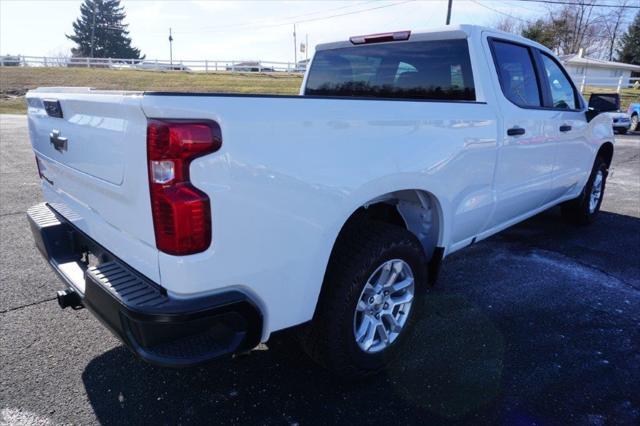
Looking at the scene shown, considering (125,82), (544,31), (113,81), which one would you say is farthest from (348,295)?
(544,31)

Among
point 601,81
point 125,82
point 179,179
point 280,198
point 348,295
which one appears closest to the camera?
point 179,179

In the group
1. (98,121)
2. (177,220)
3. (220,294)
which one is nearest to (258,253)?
(220,294)

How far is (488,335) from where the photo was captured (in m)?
3.23

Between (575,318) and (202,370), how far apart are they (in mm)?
2654

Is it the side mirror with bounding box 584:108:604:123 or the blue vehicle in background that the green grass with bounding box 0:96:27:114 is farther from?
the blue vehicle in background

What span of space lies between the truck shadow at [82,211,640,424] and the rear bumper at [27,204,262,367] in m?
0.63

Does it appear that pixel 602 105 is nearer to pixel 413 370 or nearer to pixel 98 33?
pixel 413 370

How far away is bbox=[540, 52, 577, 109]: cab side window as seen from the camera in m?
4.35

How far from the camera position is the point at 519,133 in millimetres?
3545

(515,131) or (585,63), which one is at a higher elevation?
(585,63)

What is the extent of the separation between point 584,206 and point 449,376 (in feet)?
12.5

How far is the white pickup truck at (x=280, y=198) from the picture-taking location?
6.02 feet

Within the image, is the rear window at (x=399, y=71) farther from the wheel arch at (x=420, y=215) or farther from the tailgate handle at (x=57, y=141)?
the tailgate handle at (x=57, y=141)

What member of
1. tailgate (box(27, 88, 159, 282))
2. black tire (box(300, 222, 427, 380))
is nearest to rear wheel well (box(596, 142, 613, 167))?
black tire (box(300, 222, 427, 380))
